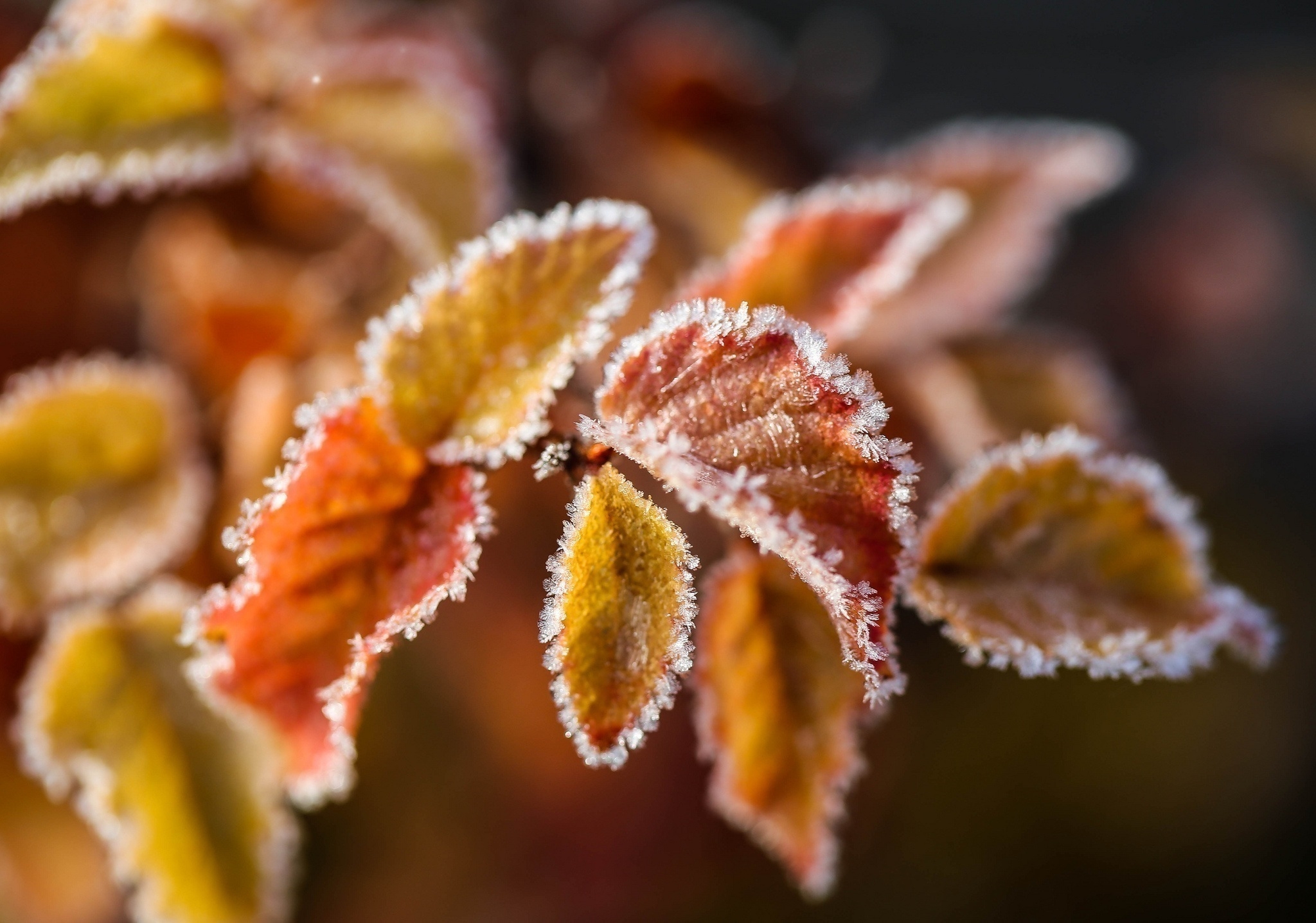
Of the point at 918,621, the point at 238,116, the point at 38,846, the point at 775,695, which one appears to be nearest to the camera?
the point at 775,695

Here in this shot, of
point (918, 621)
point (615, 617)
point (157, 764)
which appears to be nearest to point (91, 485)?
point (157, 764)

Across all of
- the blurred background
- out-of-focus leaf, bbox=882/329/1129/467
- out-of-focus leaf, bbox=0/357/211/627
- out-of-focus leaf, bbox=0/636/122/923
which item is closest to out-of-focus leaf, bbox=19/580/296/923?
out-of-focus leaf, bbox=0/357/211/627

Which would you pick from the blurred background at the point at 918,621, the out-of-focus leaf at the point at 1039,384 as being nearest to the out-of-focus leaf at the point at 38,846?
the blurred background at the point at 918,621

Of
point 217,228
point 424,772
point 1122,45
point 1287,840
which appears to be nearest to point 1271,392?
point 1287,840

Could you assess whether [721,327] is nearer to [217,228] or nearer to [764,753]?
[764,753]

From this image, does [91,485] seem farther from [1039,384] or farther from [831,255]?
[1039,384]

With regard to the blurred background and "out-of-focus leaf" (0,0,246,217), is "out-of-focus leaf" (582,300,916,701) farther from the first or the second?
the blurred background

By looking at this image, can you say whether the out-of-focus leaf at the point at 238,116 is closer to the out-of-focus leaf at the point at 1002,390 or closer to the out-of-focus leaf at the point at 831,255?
the out-of-focus leaf at the point at 831,255
